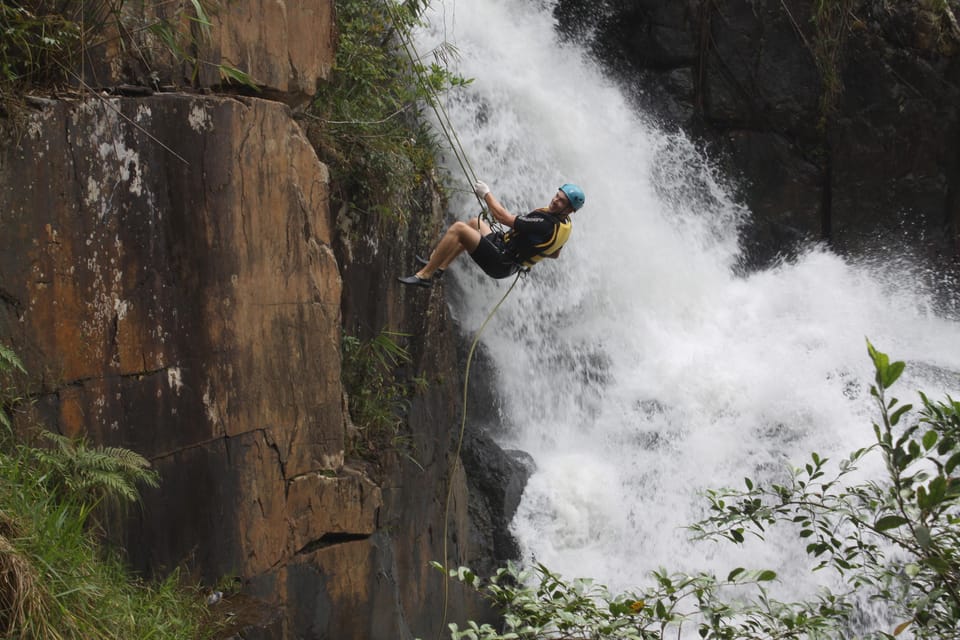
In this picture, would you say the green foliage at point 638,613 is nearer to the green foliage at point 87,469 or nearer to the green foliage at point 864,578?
the green foliage at point 864,578

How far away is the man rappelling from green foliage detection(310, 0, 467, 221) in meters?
0.54

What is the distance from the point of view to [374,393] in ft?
21.5

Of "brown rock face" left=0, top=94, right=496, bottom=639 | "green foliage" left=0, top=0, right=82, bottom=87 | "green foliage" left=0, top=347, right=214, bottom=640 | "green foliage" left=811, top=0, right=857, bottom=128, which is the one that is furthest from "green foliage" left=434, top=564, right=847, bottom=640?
"green foliage" left=811, top=0, right=857, bottom=128

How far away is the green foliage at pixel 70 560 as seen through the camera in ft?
10.8

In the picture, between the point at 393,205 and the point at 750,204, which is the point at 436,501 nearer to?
the point at 393,205

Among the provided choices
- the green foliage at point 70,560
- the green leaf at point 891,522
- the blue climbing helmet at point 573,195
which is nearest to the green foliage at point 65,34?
the green foliage at point 70,560

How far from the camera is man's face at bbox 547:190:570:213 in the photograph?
6168mm

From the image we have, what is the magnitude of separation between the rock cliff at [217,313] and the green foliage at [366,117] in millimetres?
272

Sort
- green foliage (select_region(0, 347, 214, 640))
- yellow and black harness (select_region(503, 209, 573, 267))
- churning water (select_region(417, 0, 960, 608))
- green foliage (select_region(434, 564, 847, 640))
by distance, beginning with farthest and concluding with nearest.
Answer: churning water (select_region(417, 0, 960, 608)), yellow and black harness (select_region(503, 209, 573, 267)), green foliage (select_region(0, 347, 214, 640)), green foliage (select_region(434, 564, 847, 640))

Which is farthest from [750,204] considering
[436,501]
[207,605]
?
[207,605]

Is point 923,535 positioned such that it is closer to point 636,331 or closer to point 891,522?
point 891,522

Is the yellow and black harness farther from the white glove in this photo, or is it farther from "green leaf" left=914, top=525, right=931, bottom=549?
"green leaf" left=914, top=525, right=931, bottom=549

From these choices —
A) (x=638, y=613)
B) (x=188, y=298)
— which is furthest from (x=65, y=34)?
(x=638, y=613)

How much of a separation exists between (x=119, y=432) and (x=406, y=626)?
2.96 metres
